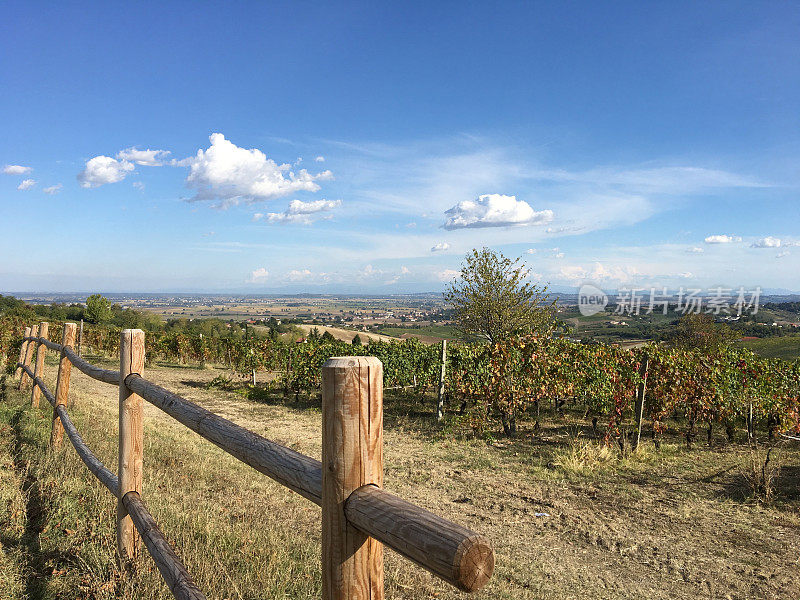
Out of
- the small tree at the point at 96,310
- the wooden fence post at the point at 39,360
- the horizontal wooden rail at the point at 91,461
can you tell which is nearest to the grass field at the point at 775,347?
the wooden fence post at the point at 39,360

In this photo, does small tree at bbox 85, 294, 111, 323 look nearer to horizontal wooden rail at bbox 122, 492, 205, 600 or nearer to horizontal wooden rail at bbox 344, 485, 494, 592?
horizontal wooden rail at bbox 122, 492, 205, 600

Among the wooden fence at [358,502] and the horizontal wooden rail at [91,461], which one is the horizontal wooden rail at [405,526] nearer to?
the wooden fence at [358,502]

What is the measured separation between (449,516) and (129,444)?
3689 millimetres

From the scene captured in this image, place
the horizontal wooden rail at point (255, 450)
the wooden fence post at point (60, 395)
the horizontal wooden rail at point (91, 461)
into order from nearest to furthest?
the horizontal wooden rail at point (255, 450) → the horizontal wooden rail at point (91, 461) → the wooden fence post at point (60, 395)

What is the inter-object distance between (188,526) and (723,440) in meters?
10.2

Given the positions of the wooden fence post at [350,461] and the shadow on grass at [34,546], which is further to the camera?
the shadow on grass at [34,546]

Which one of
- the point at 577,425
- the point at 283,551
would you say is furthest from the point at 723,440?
the point at 283,551

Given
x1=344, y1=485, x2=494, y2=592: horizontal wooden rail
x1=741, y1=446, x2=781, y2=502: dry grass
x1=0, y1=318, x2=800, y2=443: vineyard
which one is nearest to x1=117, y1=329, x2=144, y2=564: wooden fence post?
x1=344, y1=485, x2=494, y2=592: horizontal wooden rail

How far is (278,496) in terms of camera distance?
5457 mm

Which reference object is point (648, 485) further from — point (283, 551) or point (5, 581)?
point (5, 581)

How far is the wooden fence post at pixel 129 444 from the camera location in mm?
2998

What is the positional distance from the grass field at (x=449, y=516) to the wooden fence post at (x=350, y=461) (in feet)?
5.35

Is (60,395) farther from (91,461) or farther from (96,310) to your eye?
(96,310)

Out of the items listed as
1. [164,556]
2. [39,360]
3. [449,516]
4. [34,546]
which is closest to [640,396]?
[449,516]
